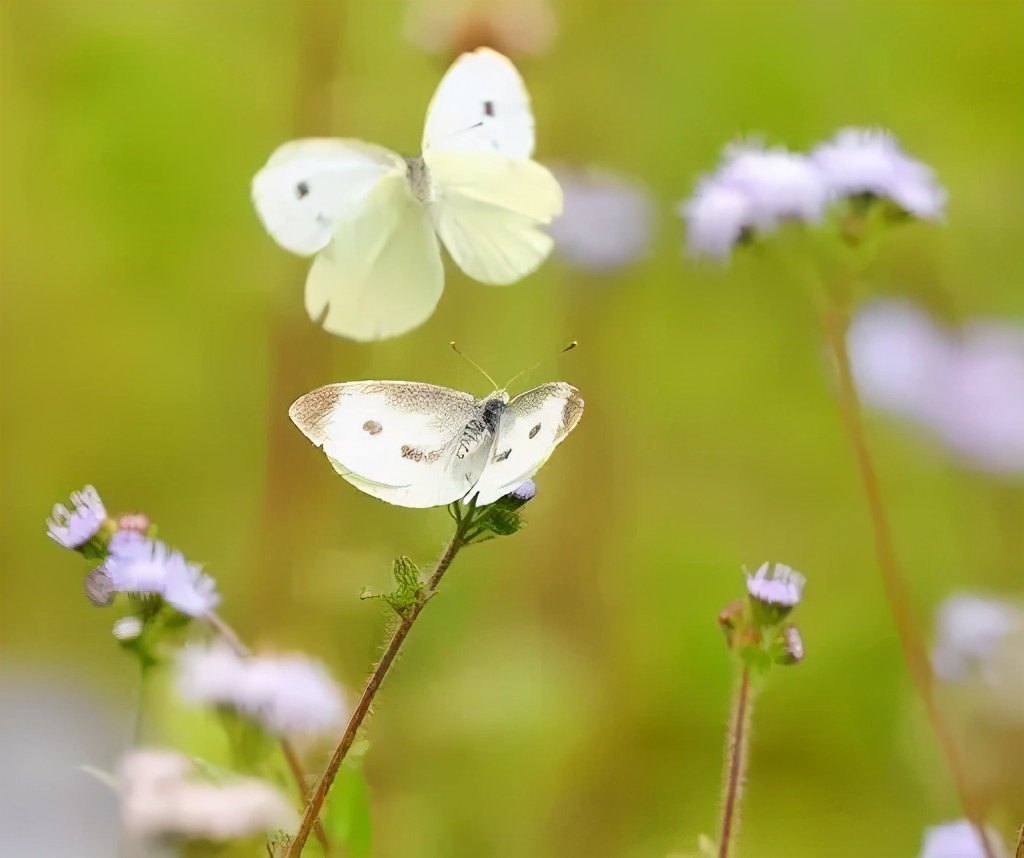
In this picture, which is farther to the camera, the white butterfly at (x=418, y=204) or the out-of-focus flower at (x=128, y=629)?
the white butterfly at (x=418, y=204)

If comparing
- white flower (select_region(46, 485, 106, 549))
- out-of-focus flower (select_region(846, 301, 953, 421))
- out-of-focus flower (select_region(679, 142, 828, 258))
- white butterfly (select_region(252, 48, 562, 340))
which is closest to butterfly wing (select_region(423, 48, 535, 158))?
white butterfly (select_region(252, 48, 562, 340))

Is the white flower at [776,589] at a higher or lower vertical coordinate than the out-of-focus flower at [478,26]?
lower

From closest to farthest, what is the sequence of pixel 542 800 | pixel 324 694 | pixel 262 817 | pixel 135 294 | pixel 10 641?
pixel 262 817 → pixel 324 694 → pixel 542 800 → pixel 10 641 → pixel 135 294

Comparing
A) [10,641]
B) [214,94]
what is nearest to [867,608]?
[10,641]

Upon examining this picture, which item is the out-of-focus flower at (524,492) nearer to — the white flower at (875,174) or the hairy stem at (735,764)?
the hairy stem at (735,764)

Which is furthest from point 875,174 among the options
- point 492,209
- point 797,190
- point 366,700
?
point 366,700

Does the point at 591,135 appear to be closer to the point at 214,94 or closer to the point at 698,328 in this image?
the point at 698,328

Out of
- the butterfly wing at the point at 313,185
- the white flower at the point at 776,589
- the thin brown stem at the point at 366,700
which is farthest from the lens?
the butterfly wing at the point at 313,185

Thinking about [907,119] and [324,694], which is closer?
[324,694]

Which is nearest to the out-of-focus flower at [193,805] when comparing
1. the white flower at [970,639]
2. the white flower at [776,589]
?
the white flower at [776,589]
